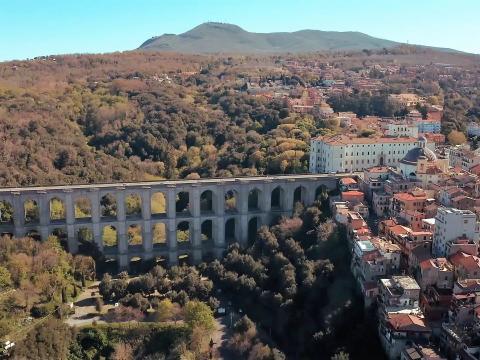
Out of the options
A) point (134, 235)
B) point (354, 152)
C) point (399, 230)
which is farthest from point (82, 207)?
point (399, 230)

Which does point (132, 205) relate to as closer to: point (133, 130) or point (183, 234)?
point (183, 234)

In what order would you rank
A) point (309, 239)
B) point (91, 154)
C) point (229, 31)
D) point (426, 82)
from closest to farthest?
point (309, 239) → point (91, 154) → point (426, 82) → point (229, 31)

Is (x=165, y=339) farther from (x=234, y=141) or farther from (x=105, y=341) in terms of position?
(x=234, y=141)

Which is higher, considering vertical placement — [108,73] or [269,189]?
[108,73]

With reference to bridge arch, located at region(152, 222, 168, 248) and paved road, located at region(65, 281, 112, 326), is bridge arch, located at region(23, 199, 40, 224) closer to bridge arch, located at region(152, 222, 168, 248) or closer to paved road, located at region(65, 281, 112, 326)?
paved road, located at region(65, 281, 112, 326)

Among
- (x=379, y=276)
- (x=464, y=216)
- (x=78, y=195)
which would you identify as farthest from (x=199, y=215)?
(x=464, y=216)

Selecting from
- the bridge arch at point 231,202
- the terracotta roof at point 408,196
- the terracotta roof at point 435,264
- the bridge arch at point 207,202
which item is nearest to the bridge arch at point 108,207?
the bridge arch at point 207,202
